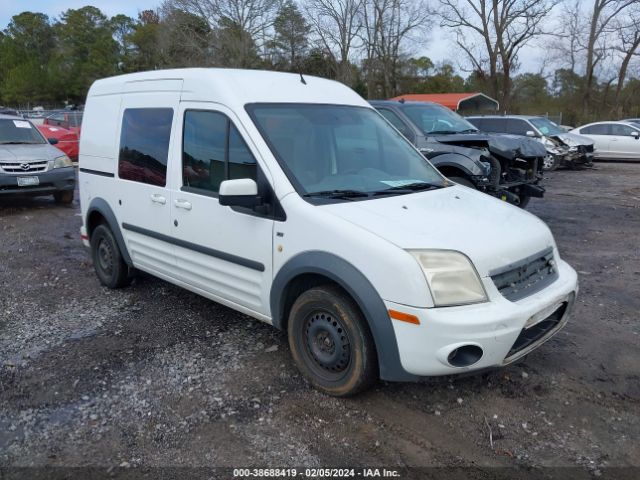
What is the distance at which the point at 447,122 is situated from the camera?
30.3 feet

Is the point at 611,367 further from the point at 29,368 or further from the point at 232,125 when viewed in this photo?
the point at 29,368

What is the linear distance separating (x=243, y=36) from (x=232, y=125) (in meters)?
49.7

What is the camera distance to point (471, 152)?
26.1 ft

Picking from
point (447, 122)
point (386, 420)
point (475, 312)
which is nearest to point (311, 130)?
point (475, 312)

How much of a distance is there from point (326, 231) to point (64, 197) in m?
9.00

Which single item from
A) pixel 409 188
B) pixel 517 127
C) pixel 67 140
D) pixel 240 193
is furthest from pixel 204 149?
pixel 67 140

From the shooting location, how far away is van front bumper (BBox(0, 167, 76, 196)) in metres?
9.46

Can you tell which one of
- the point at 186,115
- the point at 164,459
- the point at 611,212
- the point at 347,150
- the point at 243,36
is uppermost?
the point at 243,36

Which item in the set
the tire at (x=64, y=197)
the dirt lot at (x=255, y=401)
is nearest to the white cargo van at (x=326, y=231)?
the dirt lot at (x=255, y=401)

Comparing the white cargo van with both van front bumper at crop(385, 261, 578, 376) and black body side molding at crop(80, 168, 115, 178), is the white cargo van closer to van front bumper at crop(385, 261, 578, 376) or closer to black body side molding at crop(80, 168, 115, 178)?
van front bumper at crop(385, 261, 578, 376)

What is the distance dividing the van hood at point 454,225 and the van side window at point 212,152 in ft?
2.64

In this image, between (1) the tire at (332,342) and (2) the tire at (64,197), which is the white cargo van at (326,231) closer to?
(1) the tire at (332,342)

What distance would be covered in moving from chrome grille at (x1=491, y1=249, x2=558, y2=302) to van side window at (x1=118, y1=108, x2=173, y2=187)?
108 inches

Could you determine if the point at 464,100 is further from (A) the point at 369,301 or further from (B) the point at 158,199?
→ (A) the point at 369,301
